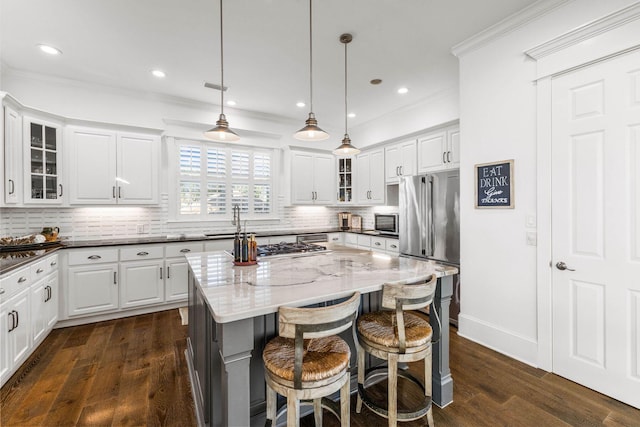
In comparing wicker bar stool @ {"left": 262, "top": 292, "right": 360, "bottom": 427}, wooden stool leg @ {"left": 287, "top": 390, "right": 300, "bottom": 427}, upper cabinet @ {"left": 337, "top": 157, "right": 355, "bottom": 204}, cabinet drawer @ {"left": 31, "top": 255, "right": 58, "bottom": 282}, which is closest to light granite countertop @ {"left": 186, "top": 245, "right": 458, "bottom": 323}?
wicker bar stool @ {"left": 262, "top": 292, "right": 360, "bottom": 427}

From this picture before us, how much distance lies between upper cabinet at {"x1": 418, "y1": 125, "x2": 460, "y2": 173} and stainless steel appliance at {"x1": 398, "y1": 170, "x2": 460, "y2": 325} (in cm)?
43

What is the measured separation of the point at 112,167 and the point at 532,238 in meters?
4.84

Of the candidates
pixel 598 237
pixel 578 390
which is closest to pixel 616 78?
pixel 598 237

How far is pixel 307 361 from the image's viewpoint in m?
1.40

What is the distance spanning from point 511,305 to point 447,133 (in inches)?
90.4

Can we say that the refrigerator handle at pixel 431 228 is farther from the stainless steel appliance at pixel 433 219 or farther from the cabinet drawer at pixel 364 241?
the cabinet drawer at pixel 364 241

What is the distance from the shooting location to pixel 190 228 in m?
4.45

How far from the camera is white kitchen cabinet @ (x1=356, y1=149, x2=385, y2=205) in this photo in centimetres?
→ 499

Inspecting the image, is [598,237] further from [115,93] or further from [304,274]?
[115,93]

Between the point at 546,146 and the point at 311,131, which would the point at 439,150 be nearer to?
the point at 546,146

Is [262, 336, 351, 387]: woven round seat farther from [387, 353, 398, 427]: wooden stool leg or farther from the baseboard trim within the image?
the baseboard trim

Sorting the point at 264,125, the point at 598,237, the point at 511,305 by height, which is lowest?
the point at 511,305

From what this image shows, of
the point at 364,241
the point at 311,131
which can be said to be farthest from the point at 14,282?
the point at 364,241

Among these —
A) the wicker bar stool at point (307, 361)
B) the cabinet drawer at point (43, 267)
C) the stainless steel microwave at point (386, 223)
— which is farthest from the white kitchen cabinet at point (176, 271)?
the stainless steel microwave at point (386, 223)
